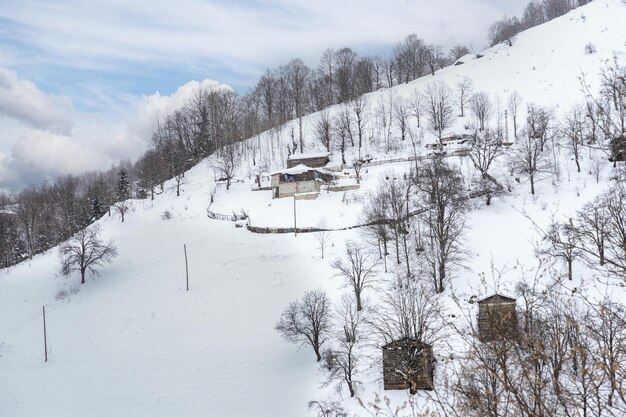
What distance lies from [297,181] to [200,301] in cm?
2324

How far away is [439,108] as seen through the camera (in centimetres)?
7269

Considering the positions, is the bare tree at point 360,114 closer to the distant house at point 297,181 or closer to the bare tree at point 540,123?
the distant house at point 297,181

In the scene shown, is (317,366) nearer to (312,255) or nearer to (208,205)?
(312,255)

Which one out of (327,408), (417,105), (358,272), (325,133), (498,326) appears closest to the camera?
(498,326)

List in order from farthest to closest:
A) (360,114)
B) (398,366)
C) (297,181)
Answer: (360,114) → (297,181) → (398,366)

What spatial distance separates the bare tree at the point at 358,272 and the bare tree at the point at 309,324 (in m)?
3.49

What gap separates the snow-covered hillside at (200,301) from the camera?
25.5 m

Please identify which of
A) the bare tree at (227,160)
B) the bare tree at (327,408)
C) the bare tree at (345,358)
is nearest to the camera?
the bare tree at (327,408)

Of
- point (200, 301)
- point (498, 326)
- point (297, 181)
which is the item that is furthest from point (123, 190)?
point (498, 326)

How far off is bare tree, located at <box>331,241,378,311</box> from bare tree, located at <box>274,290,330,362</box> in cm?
349

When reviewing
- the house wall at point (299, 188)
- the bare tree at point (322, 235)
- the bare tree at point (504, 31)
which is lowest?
the bare tree at point (322, 235)

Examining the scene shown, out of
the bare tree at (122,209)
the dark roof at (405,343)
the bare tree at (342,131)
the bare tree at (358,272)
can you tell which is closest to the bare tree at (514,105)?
the bare tree at (342,131)

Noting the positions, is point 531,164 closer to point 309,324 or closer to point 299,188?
point 299,188

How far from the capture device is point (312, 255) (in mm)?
39406
